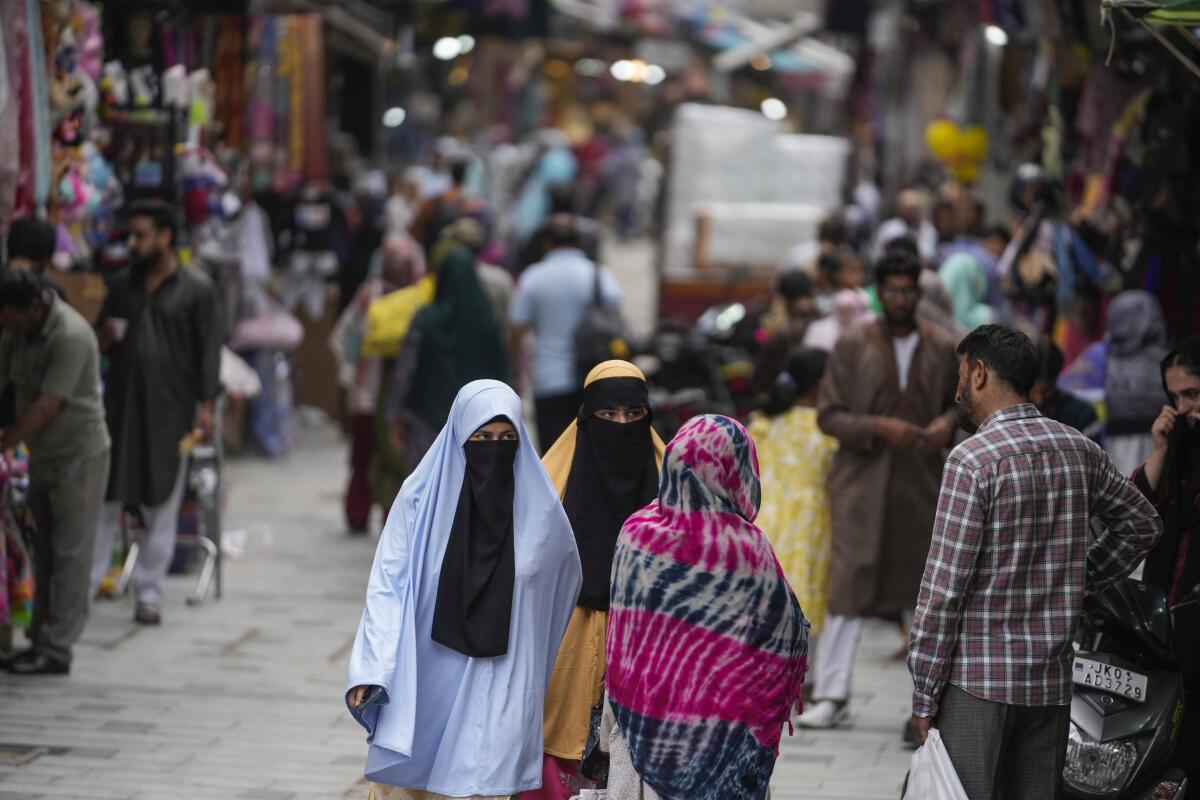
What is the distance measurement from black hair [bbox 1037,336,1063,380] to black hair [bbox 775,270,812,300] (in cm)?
304

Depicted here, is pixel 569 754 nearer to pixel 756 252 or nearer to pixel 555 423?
pixel 555 423

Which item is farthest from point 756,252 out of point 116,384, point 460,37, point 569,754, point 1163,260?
point 569,754

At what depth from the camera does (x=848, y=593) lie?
7.85 m

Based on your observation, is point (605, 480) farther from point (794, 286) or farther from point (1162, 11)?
point (794, 286)

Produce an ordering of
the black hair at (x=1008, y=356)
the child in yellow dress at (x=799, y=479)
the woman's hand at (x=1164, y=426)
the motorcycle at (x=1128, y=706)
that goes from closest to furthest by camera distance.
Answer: the black hair at (x=1008, y=356) → the motorcycle at (x=1128, y=706) → the woman's hand at (x=1164, y=426) → the child in yellow dress at (x=799, y=479)

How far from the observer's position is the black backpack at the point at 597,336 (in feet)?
37.3

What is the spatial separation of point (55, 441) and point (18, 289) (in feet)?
2.23

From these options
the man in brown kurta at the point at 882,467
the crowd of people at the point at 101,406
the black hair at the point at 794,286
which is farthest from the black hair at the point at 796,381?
the crowd of people at the point at 101,406

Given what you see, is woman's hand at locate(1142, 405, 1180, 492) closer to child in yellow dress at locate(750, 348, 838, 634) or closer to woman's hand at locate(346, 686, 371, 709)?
child in yellow dress at locate(750, 348, 838, 634)

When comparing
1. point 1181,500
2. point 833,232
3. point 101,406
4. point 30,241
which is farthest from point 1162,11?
point 833,232

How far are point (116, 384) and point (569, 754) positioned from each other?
14.5ft

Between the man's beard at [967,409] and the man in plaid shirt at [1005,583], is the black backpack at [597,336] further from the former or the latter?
the man in plaid shirt at [1005,583]

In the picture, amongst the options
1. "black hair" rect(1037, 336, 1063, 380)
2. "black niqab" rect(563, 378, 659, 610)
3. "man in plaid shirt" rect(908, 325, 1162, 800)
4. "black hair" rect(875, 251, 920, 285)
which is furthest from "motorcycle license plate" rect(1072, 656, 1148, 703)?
"black hair" rect(875, 251, 920, 285)

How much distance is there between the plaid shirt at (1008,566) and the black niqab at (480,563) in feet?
3.79
